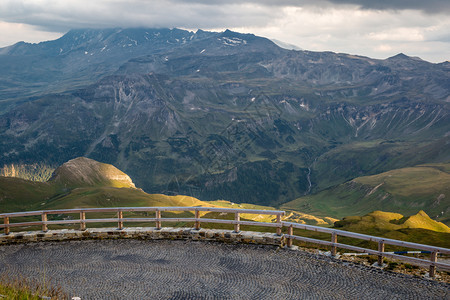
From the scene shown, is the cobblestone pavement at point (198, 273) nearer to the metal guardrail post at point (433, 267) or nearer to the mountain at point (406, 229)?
the metal guardrail post at point (433, 267)

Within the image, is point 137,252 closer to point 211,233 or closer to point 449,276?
point 211,233

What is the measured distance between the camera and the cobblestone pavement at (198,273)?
53.6ft

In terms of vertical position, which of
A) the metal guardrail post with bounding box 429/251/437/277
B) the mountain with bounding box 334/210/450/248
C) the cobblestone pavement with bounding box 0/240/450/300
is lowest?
the mountain with bounding box 334/210/450/248

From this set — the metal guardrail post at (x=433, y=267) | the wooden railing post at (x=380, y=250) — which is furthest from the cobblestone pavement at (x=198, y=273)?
the wooden railing post at (x=380, y=250)

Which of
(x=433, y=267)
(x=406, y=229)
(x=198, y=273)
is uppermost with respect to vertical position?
(x=433, y=267)

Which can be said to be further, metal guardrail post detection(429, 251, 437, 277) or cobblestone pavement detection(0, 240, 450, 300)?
metal guardrail post detection(429, 251, 437, 277)

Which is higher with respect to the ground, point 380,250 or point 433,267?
point 380,250

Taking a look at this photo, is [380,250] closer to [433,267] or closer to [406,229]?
[433,267]

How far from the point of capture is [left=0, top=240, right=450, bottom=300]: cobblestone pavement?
53.6 feet

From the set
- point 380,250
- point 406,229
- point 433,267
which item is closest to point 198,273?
point 380,250

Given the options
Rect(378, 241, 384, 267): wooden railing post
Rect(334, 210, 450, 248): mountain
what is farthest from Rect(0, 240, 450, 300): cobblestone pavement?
Rect(334, 210, 450, 248): mountain

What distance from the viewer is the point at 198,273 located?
18.6 m

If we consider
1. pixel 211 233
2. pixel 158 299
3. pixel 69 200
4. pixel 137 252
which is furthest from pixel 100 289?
pixel 69 200

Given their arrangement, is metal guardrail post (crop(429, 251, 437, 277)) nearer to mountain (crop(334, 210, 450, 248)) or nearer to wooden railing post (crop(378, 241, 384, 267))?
wooden railing post (crop(378, 241, 384, 267))
